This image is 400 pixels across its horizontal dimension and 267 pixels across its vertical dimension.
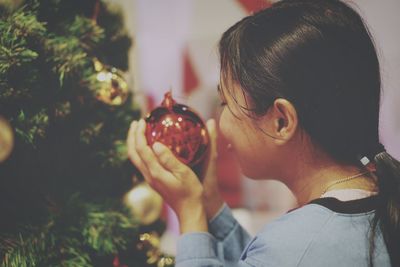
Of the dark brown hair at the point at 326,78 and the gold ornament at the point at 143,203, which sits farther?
the gold ornament at the point at 143,203

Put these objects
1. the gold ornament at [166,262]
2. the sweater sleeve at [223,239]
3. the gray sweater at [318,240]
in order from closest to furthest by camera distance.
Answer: the gray sweater at [318,240] < the sweater sleeve at [223,239] < the gold ornament at [166,262]

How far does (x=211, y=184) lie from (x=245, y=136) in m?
0.18

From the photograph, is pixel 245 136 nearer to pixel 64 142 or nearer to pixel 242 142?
pixel 242 142

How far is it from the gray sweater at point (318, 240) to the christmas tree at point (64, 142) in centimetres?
19

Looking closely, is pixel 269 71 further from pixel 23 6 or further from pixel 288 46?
pixel 23 6

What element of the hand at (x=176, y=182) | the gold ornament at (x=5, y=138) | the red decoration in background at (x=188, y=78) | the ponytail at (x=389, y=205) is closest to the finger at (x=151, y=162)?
the hand at (x=176, y=182)

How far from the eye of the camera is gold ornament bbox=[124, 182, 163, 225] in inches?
33.3

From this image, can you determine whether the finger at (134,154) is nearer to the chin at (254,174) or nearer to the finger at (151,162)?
the finger at (151,162)

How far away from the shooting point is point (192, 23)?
2.62 metres

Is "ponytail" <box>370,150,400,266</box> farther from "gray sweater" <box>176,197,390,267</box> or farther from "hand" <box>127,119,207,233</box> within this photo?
"hand" <box>127,119,207,233</box>

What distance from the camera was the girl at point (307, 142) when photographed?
23.1 inches

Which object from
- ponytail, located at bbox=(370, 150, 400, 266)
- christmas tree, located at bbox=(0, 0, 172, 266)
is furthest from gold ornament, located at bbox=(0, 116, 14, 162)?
ponytail, located at bbox=(370, 150, 400, 266)

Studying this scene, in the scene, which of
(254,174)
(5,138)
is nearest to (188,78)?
(254,174)

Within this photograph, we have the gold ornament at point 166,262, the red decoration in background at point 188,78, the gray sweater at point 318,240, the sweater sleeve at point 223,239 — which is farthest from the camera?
the red decoration in background at point 188,78
